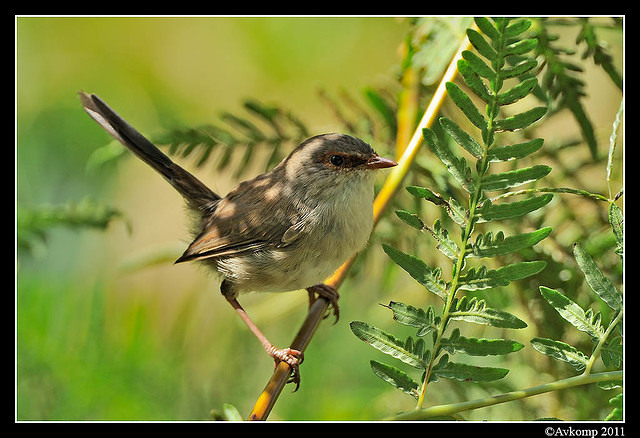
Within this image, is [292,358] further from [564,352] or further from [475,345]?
[564,352]

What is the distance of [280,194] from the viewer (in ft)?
8.40

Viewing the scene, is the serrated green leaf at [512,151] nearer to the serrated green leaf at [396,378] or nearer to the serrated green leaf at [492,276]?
the serrated green leaf at [492,276]

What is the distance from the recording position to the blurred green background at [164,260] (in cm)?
226

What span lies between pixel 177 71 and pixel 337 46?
1.03m

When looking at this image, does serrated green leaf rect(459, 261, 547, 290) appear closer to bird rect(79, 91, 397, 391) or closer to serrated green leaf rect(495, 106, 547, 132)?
serrated green leaf rect(495, 106, 547, 132)

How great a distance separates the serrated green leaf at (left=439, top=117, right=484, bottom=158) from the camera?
4.15 ft

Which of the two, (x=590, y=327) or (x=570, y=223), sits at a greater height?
(x=570, y=223)

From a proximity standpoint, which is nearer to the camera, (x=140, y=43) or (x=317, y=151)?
(x=317, y=151)

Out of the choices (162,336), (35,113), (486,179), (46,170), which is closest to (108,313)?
(162,336)

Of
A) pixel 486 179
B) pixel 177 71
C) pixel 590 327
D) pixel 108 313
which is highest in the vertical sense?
pixel 177 71

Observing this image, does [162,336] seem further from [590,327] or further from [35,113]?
[590,327]

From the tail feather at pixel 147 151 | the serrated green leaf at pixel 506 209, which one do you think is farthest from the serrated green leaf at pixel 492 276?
the tail feather at pixel 147 151

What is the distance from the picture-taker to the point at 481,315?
1270 mm

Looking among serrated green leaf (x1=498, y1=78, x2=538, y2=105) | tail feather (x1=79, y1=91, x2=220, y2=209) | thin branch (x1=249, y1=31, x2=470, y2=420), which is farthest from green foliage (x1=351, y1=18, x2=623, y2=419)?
tail feather (x1=79, y1=91, x2=220, y2=209)
